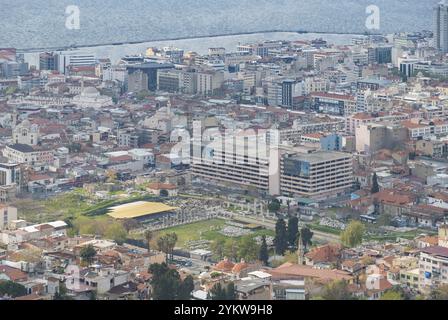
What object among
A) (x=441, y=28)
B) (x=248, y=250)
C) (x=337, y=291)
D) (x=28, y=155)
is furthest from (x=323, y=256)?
(x=441, y=28)

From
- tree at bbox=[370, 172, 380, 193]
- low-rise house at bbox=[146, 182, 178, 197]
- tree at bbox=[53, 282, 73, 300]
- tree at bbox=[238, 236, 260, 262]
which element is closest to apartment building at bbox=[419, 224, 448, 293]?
tree at bbox=[238, 236, 260, 262]

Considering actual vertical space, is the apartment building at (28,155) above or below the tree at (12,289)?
above

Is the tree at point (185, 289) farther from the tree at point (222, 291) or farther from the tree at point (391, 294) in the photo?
the tree at point (391, 294)

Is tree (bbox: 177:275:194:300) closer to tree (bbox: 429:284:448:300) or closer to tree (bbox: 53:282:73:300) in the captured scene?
tree (bbox: 53:282:73:300)

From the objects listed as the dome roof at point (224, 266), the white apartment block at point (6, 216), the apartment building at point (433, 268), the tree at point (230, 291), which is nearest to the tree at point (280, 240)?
the dome roof at point (224, 266)

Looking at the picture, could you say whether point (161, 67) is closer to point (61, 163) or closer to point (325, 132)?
point (325, 132)
